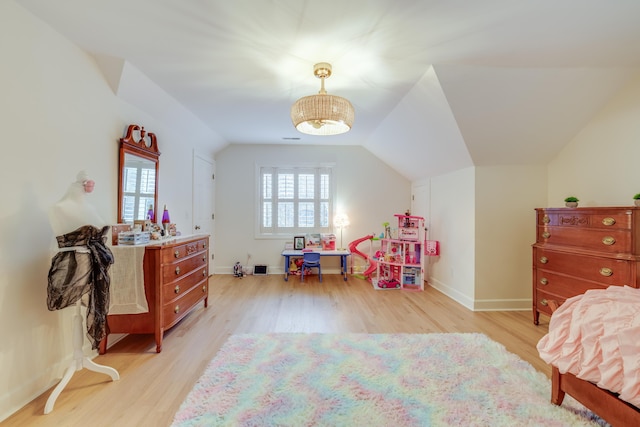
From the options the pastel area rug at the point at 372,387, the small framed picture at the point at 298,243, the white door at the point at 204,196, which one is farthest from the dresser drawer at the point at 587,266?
the white door at the point at 204,196

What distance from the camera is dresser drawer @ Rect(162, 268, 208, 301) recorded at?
2461 mm

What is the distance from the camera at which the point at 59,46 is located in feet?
6.56

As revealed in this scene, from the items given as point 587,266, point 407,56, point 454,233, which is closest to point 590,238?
point 587,266

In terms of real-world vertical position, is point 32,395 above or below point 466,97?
below

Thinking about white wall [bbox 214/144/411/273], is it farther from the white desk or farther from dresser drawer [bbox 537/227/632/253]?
dresser drawer [bbox 537/227/632/253]

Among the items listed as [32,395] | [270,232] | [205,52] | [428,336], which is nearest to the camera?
[32,395]

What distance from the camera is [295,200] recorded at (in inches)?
211

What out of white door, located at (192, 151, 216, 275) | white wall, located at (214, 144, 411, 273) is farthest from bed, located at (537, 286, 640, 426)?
white door, located at (192, 151, 216, 275)

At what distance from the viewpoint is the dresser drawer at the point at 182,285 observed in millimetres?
2461

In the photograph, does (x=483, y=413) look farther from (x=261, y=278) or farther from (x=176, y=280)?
(x=261, y=278)

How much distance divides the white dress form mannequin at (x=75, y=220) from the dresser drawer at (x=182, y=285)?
24.8 inches

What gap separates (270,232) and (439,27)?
167 inches

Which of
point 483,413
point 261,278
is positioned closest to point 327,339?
point 483,413

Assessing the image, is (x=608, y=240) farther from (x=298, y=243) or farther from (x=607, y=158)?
(x=298, y=243)
